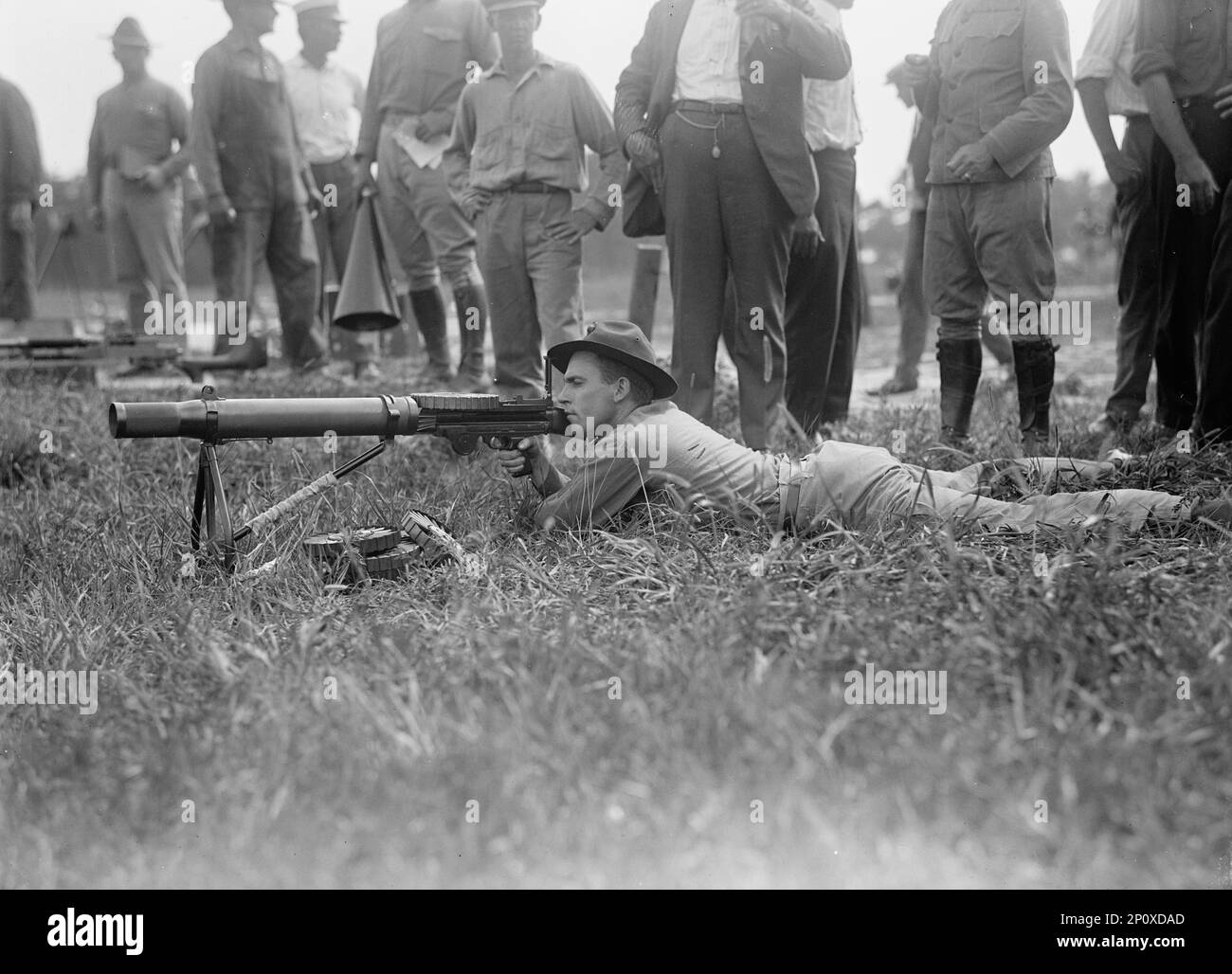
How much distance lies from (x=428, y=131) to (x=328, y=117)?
2154mm

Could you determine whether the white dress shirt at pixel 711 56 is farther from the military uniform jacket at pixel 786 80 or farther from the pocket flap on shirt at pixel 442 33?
the pocket flap on shirt at pixel 442 33

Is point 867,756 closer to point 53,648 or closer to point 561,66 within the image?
point 53,648

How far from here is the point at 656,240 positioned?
8.26 metres

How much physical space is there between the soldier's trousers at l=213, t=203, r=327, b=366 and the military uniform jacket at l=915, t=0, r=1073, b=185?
14.6 ft

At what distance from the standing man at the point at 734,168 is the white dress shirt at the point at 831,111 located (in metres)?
0.41

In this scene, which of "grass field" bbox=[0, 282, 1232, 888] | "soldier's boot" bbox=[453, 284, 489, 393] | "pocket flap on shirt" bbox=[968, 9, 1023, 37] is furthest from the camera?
"soldier's boot" bbox=[453, 284, 489, 393]

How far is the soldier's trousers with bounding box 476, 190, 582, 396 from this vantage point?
20.6 feet

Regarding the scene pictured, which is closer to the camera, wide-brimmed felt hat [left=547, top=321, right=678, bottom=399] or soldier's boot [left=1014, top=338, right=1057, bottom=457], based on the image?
wide-brimmed felt hat [left=547, top=321, right=678, bottom=399]

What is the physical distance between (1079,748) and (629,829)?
0.88 m

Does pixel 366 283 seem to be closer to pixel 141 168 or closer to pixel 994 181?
pixel 141 168

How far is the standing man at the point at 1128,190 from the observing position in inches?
233

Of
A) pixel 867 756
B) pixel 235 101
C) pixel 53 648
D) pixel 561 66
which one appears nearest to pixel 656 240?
pixel 561 66

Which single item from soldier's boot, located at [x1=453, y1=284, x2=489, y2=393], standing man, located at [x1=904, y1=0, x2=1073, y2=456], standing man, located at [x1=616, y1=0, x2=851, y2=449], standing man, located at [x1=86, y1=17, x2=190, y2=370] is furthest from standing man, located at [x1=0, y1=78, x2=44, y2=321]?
standing man, located at [x1=904, y1=0, x2=1073, y2=456]

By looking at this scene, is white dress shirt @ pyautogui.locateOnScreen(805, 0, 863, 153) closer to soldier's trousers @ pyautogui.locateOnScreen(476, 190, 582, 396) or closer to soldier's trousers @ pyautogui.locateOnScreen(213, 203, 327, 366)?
soldier's trousers @ pyautogui.locateOnScreen(476, 190, 582, 396)
